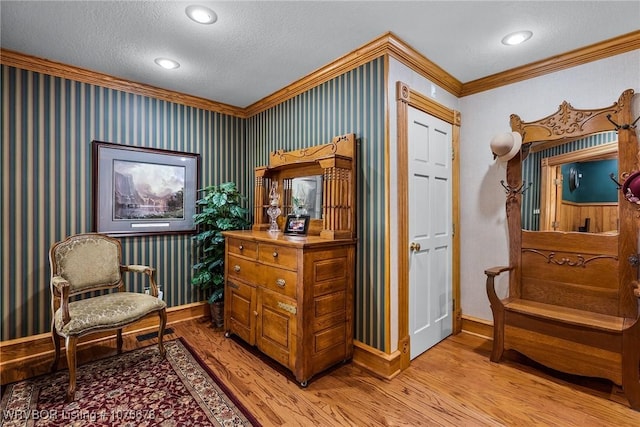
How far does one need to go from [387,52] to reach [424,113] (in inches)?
25.8

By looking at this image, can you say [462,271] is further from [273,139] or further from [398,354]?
[273,139]

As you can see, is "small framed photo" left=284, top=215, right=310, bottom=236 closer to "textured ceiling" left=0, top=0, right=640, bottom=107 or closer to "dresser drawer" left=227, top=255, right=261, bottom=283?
"dresser drawer" left=227, top=255, right=261, bottom=283

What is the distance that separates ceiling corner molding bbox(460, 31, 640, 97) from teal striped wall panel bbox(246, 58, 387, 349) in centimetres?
129

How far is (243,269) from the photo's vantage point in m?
2.83

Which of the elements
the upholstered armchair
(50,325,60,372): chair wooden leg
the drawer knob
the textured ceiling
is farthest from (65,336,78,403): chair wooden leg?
the textured ceiling

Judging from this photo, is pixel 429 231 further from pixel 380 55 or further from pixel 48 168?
pixel 48 168

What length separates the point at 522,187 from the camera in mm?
2799

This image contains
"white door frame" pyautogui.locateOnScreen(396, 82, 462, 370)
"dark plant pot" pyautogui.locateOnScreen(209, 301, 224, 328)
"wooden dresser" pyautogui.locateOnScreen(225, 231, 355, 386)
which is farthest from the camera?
"dark plant pot" pyautogui.locateOnScreen(209, 301, 224, 328)

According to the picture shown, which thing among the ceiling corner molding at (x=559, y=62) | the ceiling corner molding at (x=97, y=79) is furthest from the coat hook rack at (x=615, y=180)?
the ceiling corner molding at (x=97, y=79)

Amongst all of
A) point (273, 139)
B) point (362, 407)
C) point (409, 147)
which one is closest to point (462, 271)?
point (409, 147)

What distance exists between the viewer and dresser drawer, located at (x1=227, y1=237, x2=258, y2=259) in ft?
8.82

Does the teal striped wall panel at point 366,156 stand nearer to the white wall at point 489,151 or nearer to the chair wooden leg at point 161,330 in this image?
the white wall at point 489,151

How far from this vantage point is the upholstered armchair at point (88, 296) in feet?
7.07

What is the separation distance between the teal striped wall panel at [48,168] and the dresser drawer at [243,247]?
0.86 m
